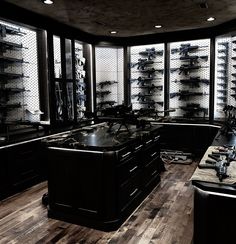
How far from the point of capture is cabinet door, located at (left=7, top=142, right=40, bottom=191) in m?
4.12

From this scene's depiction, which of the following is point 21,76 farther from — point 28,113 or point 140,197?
point 140,197

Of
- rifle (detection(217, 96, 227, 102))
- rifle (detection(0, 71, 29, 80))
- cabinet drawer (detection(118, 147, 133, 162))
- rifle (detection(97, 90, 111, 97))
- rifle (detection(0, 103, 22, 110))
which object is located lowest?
cabinet drawer (detection(118, 147, 133, 162))

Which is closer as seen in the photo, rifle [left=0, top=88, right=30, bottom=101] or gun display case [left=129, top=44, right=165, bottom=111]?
rifle [left=0, top=88, right=30, bottom=101]

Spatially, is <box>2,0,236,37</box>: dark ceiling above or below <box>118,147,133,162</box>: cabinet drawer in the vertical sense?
above

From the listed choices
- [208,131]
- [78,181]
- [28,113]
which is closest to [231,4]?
[208,131]

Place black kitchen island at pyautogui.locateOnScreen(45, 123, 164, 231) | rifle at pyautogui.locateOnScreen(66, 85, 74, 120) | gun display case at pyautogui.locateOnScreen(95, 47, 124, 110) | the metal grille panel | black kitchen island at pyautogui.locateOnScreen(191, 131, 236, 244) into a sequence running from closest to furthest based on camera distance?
black kitchen island at pyautogui.locateOnScreen(191, 131, 236, 244), black kitchen island at pyautogui.locateOnScreen(45, 123, 164, 231), rifle at pyautogui.locateOnScreen(66, 85, 74, 120), the metal grille panel, gun display case at pyautogui.locateOnScreen(95, 47, 124, 110)

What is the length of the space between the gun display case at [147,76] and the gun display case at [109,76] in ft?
1.01

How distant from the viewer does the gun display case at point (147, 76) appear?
7160 mm

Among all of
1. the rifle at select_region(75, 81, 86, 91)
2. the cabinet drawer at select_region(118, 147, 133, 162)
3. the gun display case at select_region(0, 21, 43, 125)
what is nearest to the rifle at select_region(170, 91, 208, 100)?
the rifle at select_region(75, 81, 86, 91)

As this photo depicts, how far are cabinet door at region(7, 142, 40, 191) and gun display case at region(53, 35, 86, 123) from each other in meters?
1.25

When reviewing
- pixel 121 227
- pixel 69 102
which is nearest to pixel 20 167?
pixel 121 227

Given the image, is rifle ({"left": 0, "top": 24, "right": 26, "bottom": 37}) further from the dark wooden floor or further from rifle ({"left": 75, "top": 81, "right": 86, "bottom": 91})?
the dark wooden floor

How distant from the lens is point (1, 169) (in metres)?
3.96

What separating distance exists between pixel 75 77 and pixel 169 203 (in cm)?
364
